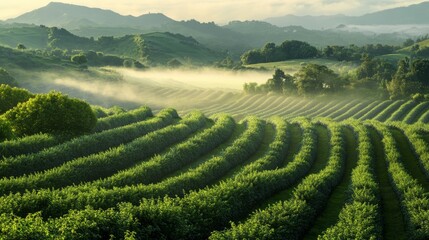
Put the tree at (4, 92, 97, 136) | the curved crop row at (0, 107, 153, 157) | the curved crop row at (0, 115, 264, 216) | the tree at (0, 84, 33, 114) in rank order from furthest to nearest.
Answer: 1. the tree at (0, 84, 33, 114)
2. the tree at (4, 92, 97, 136)
3. the curved crop row at (0, 107, 153, 157)
4. the curved crop row at (0, 115, 264, 216)

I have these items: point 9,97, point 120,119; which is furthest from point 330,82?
point 9,97

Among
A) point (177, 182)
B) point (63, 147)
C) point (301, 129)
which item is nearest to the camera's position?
point (177, 182)

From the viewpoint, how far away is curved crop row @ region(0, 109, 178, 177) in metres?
32.8

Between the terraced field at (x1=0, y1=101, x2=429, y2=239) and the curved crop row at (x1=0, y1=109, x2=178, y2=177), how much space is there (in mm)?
101

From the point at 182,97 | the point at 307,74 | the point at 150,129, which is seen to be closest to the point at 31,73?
the point at 182,97

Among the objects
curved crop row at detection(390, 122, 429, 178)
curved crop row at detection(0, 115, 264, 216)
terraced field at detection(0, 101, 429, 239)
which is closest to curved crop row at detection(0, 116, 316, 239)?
terraced field at detection(0, 101, 429, 239)

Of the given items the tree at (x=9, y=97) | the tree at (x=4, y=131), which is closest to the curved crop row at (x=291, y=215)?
the tree at (x=4, y=131)

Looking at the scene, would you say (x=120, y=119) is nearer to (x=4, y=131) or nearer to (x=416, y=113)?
(x=4, y=131)

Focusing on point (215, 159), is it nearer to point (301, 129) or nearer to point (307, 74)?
point (301, 129)

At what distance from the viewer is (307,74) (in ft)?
490

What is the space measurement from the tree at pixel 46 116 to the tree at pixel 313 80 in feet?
367

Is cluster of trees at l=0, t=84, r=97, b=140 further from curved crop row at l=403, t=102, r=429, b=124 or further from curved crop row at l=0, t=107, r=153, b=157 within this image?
curved crop row at l=403, t=102, r=429, b=124

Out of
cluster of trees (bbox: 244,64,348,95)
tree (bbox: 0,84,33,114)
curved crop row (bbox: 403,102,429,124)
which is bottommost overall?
curved crop row (bbox: 403,102,429,124)

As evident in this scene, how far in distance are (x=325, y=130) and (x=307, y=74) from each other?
3665 inches
